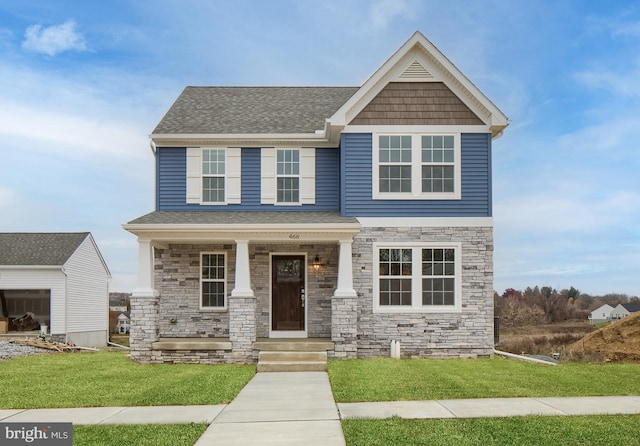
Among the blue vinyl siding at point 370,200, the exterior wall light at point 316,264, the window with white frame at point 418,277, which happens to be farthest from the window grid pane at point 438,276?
the exterior wall light at point 316,264

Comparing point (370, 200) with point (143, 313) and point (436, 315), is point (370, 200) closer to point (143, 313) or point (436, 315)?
point (436, 315)

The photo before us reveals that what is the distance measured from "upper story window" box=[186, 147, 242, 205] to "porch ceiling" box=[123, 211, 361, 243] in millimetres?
1564

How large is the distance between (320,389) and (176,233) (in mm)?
6235

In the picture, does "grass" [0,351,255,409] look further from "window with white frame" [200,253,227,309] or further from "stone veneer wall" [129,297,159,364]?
"window with white frame" [200,253,227,309]

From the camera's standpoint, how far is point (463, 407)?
8734mm

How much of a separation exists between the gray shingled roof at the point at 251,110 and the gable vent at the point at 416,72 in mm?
2929

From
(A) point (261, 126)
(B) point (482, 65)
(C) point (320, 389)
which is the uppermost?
(B) point (482, 65)

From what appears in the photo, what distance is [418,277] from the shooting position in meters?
15.6

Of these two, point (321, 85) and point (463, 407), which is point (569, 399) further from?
point (321, 85)

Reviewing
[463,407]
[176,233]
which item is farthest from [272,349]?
[463,407]

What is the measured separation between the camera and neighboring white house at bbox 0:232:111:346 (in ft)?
91.7

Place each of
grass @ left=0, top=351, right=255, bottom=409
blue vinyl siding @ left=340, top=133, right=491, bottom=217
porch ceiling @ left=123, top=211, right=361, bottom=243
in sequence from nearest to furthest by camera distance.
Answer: grass @ left=0, top=351, right=255, bottom=409
porch ceiling @ left=123, top=211, right=361, bottom=243
blue vinyl siding @ left=340, top=133, right=491, bottom=217

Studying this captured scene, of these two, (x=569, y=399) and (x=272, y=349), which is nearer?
(x=569, y=399)

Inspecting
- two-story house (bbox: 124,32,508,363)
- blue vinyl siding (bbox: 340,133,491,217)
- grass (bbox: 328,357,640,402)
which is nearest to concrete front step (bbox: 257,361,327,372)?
grass (bbox: 328,357,640,402)
